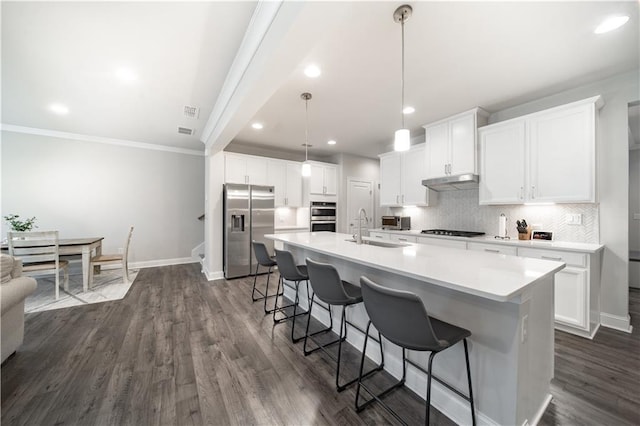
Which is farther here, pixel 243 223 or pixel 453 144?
pixel 243 223

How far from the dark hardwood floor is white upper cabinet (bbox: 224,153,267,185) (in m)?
2.75

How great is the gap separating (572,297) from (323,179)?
4.47 metres

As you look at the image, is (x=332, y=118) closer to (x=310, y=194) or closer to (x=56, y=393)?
(x=310, y=194)

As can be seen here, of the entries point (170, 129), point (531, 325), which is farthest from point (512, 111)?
point (170, 129)

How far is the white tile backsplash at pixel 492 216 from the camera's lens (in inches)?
107

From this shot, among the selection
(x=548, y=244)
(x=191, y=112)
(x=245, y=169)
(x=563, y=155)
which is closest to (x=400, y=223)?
(x=548, y=244)

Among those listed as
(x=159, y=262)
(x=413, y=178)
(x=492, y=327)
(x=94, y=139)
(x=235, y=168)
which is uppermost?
(x=94, y=139)

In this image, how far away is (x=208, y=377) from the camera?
5.96 feet

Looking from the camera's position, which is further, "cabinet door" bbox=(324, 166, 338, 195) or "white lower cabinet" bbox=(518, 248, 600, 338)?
"cabinet door" bbox=(324, 166, 338, 195)

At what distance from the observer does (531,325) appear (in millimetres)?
1323

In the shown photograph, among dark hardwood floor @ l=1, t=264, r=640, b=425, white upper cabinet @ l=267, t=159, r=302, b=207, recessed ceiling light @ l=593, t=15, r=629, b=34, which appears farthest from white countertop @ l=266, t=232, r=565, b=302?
white upper cabinet @ l=267, t=159, r=302, b=207

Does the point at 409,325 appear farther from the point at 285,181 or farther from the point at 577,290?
the point at 285,181

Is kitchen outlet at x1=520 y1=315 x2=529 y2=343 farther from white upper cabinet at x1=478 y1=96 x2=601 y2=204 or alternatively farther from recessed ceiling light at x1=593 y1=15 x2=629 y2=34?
recessed ceiling light at x1=593 y1=15 x2=629 y2=34

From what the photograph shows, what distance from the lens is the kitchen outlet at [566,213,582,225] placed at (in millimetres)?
2744
